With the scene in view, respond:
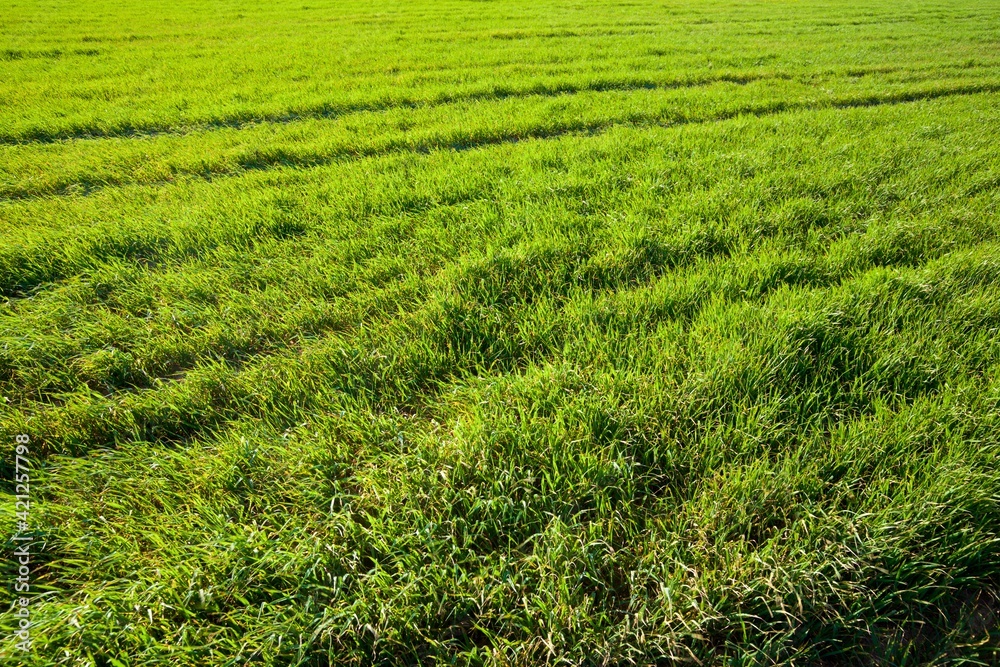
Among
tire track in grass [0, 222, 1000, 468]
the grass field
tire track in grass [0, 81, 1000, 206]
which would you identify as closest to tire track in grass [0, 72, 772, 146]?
the grass field

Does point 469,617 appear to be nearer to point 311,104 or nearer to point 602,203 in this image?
point 602,203

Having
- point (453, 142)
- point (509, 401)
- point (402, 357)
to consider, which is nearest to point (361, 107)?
point (453, 142)

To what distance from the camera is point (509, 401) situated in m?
2.23

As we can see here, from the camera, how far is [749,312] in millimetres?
2715

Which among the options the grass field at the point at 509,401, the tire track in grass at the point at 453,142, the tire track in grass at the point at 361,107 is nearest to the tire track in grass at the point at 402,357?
the grass field at the point at 509,401

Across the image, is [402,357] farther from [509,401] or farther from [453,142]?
[453,142]

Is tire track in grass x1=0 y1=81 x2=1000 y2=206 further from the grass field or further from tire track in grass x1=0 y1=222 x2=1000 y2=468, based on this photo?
tire track in grass x1=0 y1=222 x2=1000 y2=468

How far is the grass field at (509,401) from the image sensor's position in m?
1.50

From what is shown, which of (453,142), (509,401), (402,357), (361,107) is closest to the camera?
(509,401)

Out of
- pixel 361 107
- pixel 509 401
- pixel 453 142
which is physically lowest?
pixel 509 401

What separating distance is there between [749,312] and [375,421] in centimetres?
224

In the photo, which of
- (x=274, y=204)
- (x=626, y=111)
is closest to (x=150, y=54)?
(x=274, y=204)

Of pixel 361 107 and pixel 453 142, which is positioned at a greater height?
pixel 361 107

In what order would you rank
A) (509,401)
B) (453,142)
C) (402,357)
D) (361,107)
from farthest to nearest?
(361,107) → (453,142) → (402,357) → (509,401)
